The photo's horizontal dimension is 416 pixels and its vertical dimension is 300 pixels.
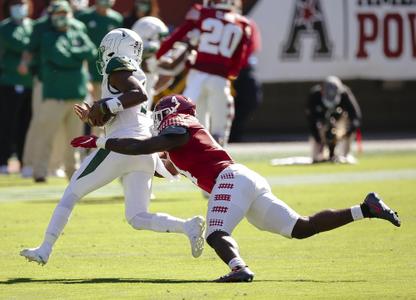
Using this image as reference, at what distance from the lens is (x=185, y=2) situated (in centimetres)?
2303

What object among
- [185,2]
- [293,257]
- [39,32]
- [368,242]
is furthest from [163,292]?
[185,2]

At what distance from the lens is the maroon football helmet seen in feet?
30.8

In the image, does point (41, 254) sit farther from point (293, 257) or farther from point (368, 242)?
point (368, 242)

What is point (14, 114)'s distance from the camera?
19.1m

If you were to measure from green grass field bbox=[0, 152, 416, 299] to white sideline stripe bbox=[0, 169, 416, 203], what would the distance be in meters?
0.04

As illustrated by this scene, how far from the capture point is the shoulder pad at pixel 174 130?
9094 millimetres

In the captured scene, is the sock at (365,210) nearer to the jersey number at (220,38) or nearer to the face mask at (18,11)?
the jersey number at (220,38)

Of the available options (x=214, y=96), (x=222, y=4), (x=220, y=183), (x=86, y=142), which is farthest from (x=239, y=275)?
(x=222, y=4)

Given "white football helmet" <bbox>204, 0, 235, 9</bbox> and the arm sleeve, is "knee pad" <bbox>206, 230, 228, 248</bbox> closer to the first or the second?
the arm sleeve

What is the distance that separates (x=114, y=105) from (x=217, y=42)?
5.96 metres

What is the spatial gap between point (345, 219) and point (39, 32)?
8.28 m

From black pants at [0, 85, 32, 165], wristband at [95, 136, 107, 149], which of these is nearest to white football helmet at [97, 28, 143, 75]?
wristband at [95, 136, 107, 149]

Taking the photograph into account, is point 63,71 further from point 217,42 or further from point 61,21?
point 217,42

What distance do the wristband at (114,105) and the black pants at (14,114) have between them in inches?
377
